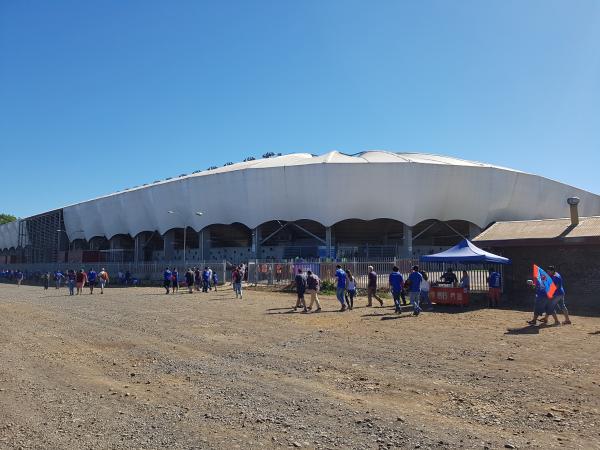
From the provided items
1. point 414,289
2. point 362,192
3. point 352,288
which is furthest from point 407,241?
point 414,289

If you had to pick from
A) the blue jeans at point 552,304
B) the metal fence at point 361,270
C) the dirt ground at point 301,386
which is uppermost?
the metal fence at point 361,270

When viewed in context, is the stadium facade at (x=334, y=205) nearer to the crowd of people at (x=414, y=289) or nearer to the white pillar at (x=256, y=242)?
the white pillar at (x=256, y=242)

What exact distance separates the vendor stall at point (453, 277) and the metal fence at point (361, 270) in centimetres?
162

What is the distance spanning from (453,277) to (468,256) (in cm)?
121

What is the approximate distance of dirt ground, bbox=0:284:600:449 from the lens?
502cm

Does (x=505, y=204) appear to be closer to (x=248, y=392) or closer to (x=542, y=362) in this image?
(x=542, y=362)

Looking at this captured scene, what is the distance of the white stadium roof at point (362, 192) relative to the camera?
4653 centimetres

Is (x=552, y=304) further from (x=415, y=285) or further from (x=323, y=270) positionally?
(x=323, y=270)

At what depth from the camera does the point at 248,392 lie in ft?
21.9

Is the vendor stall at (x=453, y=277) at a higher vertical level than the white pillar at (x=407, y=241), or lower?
lower

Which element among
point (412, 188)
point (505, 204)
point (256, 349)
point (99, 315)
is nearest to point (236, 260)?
point (412, 188)

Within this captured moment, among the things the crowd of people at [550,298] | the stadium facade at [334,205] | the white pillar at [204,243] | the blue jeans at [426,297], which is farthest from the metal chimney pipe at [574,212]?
the white pillar at [204,243]

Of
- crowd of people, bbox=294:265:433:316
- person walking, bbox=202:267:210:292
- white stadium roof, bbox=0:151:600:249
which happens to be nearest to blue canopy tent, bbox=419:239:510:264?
crowd of people, bbox=294:265:433:316

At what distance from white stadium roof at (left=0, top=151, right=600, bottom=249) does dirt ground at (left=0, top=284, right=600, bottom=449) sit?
3399cm
